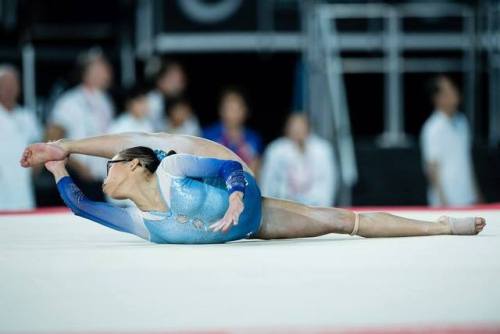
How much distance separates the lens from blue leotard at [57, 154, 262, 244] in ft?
12.7

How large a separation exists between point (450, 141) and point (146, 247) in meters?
3.52

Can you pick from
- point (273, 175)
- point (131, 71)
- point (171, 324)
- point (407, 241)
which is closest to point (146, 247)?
point (407, 241)

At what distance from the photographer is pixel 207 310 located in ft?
8.82

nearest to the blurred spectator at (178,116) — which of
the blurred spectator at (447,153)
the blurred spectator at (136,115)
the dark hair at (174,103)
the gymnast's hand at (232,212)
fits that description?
the dark hair at (174,103)

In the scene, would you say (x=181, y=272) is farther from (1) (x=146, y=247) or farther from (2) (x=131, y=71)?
(2) (x=131, y=71)

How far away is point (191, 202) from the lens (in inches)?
152

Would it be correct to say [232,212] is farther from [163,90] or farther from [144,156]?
[163,90]

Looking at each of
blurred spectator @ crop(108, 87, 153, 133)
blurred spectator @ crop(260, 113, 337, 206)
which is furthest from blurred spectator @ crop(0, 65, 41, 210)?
blurred spectator @ crop(260, 113, 337, 206)

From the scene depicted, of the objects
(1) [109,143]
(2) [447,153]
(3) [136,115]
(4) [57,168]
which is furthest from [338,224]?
(2) [447,153]

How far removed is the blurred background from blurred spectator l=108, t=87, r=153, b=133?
0.01m

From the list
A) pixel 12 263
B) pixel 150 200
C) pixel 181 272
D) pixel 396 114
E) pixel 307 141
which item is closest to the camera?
pixel 181 272

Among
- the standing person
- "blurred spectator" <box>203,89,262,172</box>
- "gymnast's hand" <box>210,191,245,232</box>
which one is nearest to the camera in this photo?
"gymnast's hand" <box>210,191,245,232</box>

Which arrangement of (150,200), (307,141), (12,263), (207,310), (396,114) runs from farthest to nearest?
(396,114) < (307,141) < (150,200) < (12,263) < (207,310)

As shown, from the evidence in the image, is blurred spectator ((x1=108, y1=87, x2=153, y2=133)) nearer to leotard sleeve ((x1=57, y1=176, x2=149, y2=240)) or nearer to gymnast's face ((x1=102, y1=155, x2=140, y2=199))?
leotard sleeve ((x1=57, y1=176, x2=149, y2=240))
